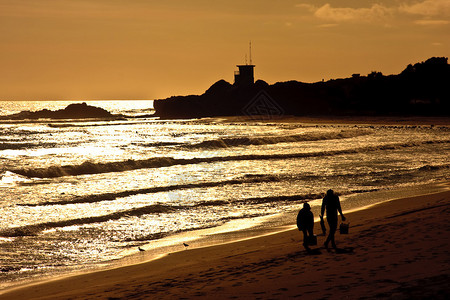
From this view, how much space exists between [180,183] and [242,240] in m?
12.9

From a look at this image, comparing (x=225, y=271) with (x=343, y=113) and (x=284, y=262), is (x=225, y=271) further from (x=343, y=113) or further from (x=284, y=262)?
(x=343, y=113)

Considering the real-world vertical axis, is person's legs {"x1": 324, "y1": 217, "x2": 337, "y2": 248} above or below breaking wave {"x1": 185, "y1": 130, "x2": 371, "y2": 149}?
below

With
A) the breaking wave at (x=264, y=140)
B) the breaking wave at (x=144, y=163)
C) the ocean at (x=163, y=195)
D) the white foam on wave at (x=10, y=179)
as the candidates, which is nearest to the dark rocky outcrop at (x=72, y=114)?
the breaking wave at (x=264, y=140)

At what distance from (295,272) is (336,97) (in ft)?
411

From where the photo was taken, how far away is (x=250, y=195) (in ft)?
72.0

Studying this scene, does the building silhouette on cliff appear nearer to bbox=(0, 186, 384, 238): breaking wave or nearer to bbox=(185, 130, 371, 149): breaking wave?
bbox=(185, 130, 371, 149): breaking wave

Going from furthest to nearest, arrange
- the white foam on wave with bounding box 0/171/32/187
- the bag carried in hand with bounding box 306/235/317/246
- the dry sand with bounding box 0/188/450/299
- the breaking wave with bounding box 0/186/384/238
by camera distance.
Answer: the white foam on wave with bounding box 0/171/32/187
the breaking wave with bounding box 0/186/384/238
the bag carried in hand with bounding box 306/235/317/246
the dry sand with bounding box 0/188/450/299

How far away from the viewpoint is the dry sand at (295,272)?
778 cm

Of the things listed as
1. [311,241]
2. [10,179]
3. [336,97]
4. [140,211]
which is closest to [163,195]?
[140,211]

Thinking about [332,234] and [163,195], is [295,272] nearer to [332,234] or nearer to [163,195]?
[332,234]

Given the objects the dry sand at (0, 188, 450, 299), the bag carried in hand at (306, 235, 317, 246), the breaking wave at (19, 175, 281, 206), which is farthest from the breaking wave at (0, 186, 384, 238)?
the bag carried in hand at (306, 235, 317, 246)

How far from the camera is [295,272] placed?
361 inches

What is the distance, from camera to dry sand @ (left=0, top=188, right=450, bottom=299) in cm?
778

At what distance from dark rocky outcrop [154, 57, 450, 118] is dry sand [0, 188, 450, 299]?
317 ft
